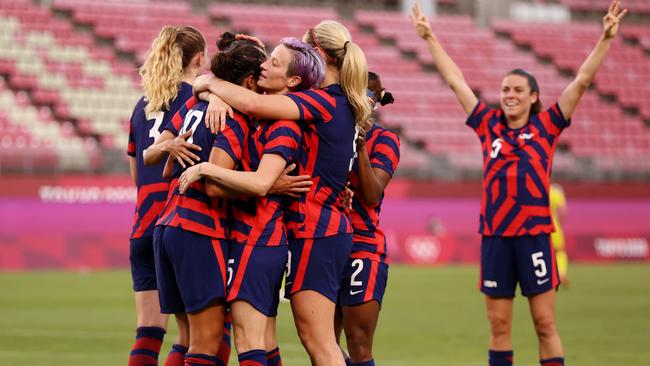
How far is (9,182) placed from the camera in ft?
74.6

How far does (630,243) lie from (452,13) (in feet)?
43.4

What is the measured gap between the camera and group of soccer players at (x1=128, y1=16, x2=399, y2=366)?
5.78m

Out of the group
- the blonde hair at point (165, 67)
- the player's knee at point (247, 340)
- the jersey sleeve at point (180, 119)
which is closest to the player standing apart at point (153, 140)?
A: the blonde hair at point (165, 67)

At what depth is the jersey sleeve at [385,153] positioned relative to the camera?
6895 mm

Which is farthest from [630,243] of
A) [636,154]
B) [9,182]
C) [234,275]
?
[234,275]

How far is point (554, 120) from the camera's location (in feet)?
26.4

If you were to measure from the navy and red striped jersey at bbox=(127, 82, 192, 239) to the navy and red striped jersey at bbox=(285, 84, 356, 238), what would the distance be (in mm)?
1291

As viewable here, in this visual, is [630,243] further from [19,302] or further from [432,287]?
[19,302]

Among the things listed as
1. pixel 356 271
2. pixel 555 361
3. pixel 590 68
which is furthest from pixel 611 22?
pixel 356 271

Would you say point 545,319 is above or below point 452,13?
below

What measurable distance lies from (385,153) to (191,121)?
1401 mm

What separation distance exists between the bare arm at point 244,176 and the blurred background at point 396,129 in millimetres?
4499

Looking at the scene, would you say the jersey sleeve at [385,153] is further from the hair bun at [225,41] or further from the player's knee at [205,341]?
the player's knee at [205,341]

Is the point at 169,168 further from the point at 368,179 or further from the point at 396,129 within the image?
the point at 396,129
